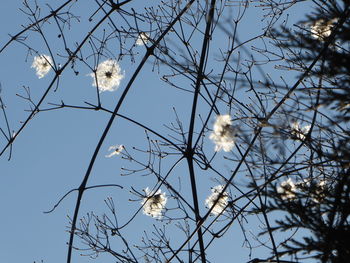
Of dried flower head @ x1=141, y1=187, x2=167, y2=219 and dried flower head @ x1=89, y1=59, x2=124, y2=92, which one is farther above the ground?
dried flower head @ x1=89, y1=59, x2=124, y2=92

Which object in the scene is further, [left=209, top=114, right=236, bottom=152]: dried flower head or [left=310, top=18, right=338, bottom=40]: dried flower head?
[left=209, top=114, right=236, bottom=152]: dried flower head

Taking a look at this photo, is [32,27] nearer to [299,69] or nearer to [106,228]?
[106,228]

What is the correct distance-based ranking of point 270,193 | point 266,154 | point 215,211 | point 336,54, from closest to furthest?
point 270,193, point 336,54, point 266,154, point 215,211

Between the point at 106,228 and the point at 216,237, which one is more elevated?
the point at 106,228

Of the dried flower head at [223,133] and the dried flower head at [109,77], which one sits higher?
the dried flower head at [109,77]

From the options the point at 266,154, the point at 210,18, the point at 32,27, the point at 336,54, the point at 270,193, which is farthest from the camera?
the point at 32,27

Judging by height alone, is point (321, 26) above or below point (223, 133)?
above

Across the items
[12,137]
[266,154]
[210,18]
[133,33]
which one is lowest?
[266,154]

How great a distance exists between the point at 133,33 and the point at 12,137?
125cm

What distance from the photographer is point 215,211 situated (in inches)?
171

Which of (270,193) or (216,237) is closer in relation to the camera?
(270,193)

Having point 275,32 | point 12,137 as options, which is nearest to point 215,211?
point 275,32

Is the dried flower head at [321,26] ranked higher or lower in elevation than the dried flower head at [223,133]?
higher

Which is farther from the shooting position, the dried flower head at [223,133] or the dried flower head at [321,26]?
the dried flower head at [223,133]
